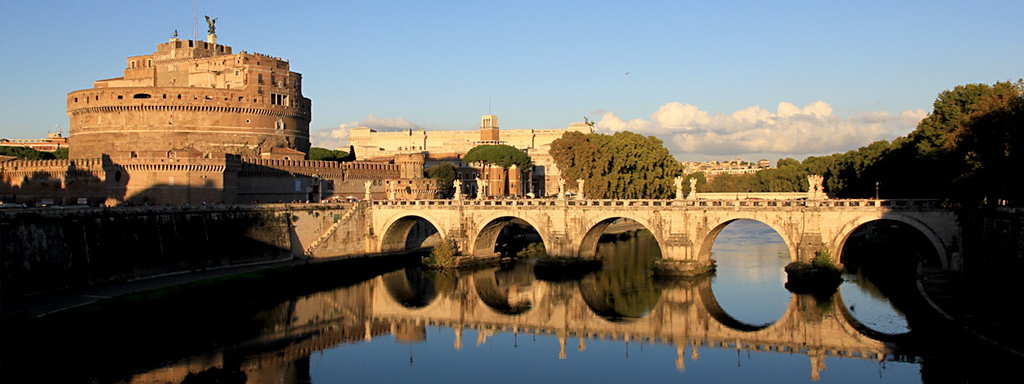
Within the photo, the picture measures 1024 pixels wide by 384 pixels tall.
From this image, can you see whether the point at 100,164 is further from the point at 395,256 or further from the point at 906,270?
the point at 906,270

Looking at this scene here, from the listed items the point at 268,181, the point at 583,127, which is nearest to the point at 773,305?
the point at 268,181

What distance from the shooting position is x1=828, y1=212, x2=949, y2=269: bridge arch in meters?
43.6

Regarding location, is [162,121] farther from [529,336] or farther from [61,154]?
[529,336]

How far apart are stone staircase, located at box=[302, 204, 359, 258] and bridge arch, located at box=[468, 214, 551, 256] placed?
8.71 metres

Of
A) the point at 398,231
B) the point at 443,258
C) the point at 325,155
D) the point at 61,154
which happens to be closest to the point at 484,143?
the point at 325,155

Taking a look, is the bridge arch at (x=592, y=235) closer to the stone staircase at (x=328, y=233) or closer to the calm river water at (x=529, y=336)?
the calm river water at (x=529, y=336)

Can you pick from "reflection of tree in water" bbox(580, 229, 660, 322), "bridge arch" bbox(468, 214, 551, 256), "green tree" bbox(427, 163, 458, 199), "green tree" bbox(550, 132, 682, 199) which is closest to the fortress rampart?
"green tree" bbox(427, 163, 458, 199)

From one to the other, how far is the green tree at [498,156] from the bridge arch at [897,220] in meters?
56.6

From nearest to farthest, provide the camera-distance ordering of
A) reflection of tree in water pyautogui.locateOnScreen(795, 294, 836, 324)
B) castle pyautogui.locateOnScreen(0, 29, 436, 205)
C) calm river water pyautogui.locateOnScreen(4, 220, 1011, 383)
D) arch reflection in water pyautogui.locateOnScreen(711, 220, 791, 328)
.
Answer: calm river water pyautogui.locateOnScreen(4, 220, 1011, 383) < reflection of tree in water pyautogui.locateOnScreen(795, 294, 836, 324) < arch reflection in water pyautogui.locateOnScreen(711, 220, 791, 328) < castle pyautogui.locateOnScreen(0, 29, 436, 205)

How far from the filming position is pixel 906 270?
52.8 meters

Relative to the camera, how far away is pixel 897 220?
44531 mm

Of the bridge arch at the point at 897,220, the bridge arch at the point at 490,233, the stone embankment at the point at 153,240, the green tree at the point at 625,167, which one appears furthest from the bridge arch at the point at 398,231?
the bridge arch at the point at 897,220

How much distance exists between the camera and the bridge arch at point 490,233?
55.0 meters

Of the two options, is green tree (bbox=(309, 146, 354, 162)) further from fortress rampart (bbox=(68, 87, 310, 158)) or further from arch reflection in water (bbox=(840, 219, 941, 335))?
arch reflection in water (bbox=(840, 219, 941, 335))
